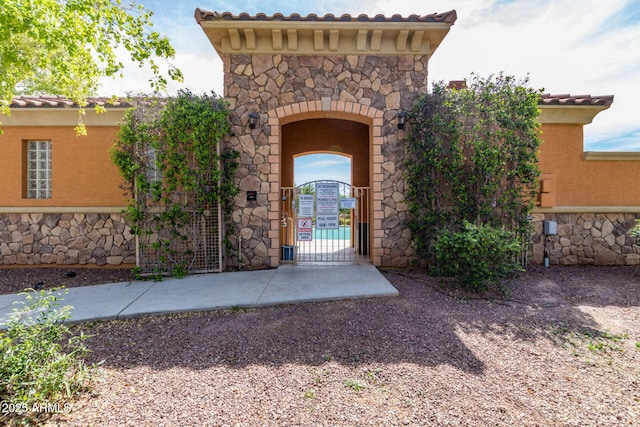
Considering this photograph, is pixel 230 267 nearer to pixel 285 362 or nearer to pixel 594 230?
pixel 285 362

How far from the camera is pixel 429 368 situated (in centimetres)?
280

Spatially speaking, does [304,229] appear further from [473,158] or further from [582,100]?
[582,100]

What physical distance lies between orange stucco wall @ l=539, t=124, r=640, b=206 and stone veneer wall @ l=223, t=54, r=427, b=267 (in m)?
3.60

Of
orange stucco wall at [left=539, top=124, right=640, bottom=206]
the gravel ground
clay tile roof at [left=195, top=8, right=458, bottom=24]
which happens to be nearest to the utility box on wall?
orange stucco wall at [left=539, top=124, right=640, bottom=206]

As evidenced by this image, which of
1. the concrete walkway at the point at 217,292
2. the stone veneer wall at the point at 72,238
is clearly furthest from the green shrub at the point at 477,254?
the stone veneer wall at the point at 72,238

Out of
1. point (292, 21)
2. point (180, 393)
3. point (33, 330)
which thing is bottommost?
point (180, 393)

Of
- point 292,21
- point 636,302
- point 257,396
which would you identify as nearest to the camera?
point 257,396

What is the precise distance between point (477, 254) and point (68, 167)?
9105 mm

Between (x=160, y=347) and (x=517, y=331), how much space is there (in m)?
4.47

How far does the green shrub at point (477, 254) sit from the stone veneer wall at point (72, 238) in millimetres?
7099

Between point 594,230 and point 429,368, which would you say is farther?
point 594,230

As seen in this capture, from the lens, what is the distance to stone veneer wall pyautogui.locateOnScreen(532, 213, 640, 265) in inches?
266

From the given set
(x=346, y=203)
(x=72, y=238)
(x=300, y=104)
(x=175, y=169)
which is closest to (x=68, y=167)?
(x=72, y=238)

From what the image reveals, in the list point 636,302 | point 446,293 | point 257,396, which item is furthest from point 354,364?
point 636,302
